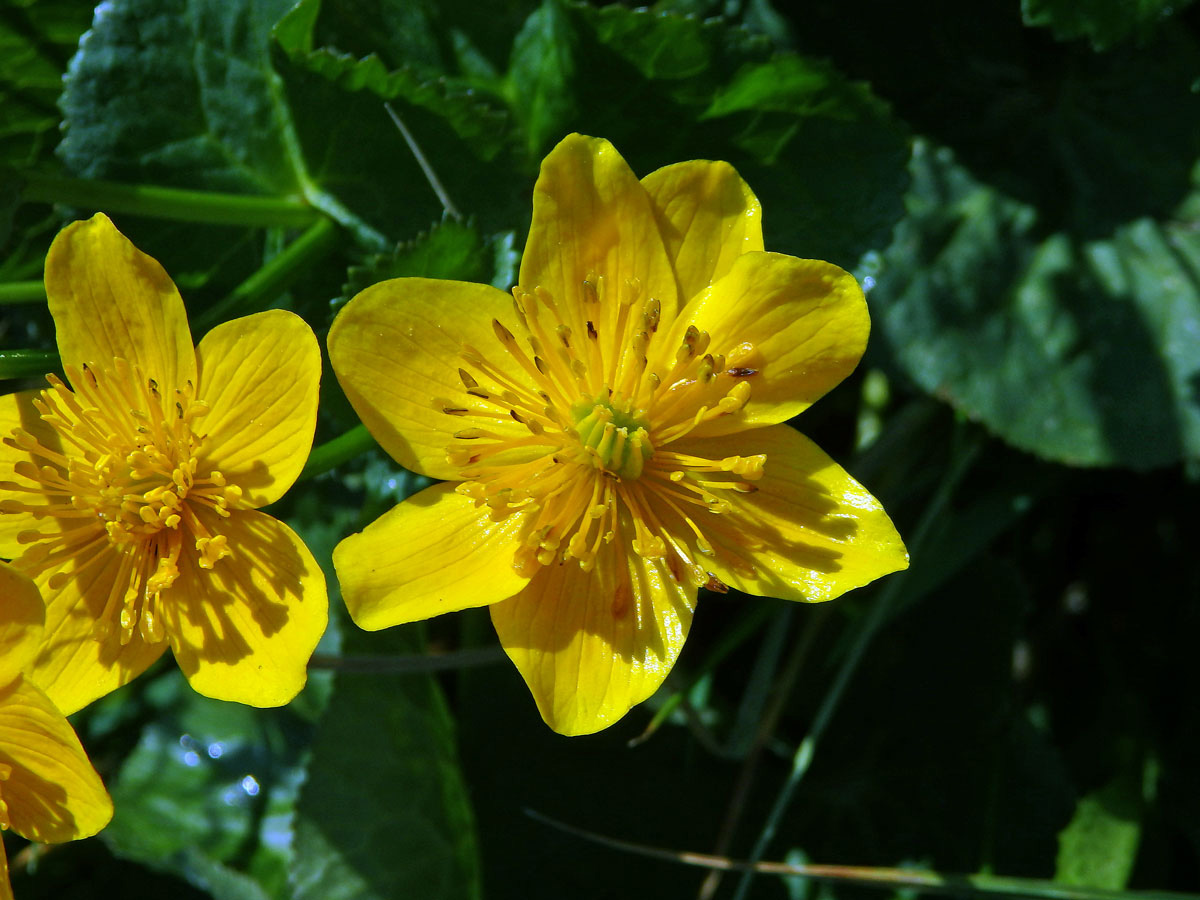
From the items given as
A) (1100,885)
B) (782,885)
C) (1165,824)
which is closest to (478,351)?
(782,885)

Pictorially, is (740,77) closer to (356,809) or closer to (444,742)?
(444,742)

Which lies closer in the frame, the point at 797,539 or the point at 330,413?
the point at 797,539

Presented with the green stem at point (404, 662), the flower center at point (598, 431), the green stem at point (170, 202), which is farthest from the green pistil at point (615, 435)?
the green stem at point (170, 202)

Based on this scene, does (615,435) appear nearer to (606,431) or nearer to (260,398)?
(606,431)

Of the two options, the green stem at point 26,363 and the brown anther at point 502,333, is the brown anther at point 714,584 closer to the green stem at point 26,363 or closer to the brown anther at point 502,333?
the brown anther at point 502,333

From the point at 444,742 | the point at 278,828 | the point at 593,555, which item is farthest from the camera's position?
the point at 278,828

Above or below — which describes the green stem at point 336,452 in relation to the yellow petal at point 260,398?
below

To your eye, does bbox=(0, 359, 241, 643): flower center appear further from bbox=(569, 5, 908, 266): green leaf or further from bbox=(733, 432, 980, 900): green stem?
bbox=(733, 432, 980, 900): green stem
